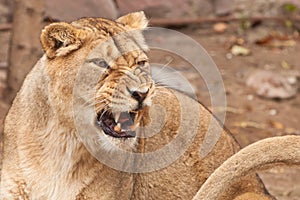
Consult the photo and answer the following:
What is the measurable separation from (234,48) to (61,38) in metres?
5.62

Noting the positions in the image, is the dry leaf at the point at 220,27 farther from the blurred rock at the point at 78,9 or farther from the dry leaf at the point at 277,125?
the dry leaf at the point at 277,125

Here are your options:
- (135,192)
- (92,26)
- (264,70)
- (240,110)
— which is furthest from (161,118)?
(264,70)

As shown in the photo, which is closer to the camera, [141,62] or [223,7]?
[141,62]

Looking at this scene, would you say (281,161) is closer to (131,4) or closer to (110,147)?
(110,147)

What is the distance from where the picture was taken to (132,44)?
14.1 ft

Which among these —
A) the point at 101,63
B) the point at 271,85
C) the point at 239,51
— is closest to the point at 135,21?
the point at 101,63

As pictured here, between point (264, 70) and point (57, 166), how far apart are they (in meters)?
5.04

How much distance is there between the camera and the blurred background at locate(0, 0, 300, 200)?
7.35 metres

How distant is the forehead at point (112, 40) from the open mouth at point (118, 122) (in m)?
0.27

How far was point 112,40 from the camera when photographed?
4250 millimetres

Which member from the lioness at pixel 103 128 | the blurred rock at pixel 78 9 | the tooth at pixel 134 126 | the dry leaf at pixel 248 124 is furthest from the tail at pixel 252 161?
the blurred rock at pixel 78 9

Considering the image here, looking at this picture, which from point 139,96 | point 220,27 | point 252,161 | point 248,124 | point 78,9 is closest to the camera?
point 139,96

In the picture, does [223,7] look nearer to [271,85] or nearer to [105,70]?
[271,85]

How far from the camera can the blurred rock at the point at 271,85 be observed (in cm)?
877
